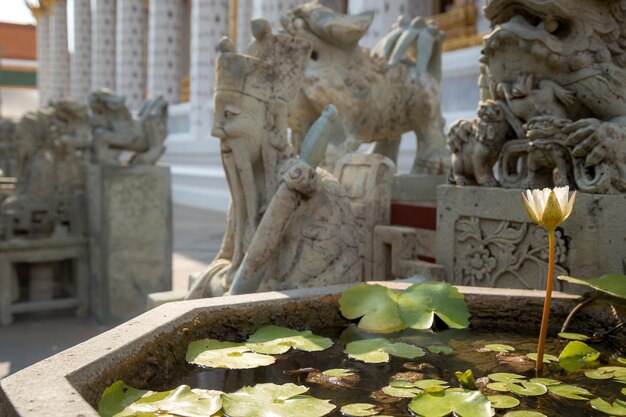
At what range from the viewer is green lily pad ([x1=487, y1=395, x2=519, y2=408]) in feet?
4.17

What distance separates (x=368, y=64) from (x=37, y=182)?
11.3ft

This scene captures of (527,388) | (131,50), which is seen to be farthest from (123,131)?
(131,50)

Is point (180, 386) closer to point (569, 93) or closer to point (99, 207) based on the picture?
point (569, 93)

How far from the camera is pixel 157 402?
49.2 inches

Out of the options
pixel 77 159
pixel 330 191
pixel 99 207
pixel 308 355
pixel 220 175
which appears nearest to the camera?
pixel 308 355

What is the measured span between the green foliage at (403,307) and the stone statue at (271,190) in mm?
784

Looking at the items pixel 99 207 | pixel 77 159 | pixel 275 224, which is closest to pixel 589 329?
pixel 275 224

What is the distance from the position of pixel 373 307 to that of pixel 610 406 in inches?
26.9

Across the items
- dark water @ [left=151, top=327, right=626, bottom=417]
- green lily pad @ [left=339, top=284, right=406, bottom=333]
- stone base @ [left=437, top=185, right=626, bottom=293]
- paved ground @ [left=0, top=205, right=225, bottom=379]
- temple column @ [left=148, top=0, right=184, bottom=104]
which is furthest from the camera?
temple column @ [left=148, top=0, right=184, bottom=104]

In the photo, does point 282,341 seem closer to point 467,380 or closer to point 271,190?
point 467,380

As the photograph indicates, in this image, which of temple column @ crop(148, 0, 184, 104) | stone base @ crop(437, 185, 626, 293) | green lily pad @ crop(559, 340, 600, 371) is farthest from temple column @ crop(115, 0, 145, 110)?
green lily pad @ crop(559, 340, 600, 371)

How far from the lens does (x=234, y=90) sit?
2.80 metres

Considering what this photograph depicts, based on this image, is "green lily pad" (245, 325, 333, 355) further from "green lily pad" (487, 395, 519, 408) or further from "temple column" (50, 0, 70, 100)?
"temple column" (50, 0, 70, 100)

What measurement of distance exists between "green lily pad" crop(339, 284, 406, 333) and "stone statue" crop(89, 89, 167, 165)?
14.1 feet
